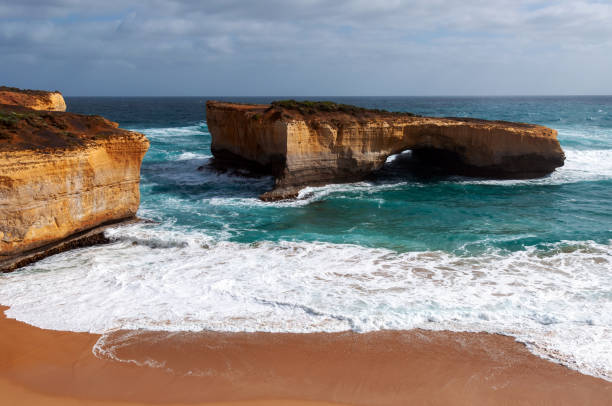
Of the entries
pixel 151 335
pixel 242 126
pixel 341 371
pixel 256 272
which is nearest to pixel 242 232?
pixel 256 272

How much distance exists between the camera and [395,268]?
1141cm

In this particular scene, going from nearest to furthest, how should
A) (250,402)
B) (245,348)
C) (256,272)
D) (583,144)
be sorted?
1. (250,402)
2. (245,348)
3. (256,272)
4. (583,144)

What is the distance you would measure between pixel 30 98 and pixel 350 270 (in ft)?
56.6

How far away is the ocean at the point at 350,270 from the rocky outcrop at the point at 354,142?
1853 millimetres

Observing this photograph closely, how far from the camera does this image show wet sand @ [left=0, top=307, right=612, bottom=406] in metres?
6.88

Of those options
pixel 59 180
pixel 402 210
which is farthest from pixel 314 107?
pixel 59 180

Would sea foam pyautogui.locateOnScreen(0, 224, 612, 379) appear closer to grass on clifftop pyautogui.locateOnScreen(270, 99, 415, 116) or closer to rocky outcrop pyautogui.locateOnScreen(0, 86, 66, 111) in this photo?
grass on clifftop pyautogui.locateOnScreen(270, 99, 415, 116)

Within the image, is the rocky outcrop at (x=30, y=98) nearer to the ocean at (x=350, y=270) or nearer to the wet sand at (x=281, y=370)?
the ocean at (x=350, y=270)

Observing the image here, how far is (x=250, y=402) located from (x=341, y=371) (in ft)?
5.23

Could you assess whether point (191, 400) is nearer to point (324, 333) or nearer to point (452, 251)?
point (324, 333)

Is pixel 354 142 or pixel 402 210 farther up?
pixel 354 142

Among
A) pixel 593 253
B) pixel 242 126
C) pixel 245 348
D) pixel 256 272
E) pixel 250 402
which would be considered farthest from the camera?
A: pixel 242 126

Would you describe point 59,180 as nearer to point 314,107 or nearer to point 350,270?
point 350,270

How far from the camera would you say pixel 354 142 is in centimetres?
2036
